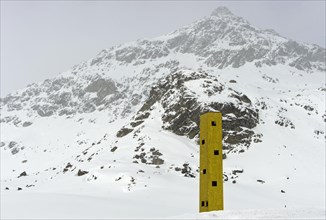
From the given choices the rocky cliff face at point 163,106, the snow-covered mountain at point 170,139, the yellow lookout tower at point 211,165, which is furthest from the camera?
the rocky cliff face at point 163,106

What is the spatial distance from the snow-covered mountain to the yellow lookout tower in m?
7.98

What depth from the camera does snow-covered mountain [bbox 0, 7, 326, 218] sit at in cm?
4084

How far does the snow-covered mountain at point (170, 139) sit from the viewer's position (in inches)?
1608

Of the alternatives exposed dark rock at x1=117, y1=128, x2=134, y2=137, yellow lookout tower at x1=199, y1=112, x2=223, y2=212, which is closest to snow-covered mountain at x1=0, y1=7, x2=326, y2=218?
exposed dark rock at x1=117, y1=128, x2=134, y2=137

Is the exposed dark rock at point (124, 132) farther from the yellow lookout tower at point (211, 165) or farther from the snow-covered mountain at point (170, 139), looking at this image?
the yellow lookout tower at point (211, 165)

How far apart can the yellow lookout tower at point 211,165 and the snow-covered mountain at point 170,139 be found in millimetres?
7979

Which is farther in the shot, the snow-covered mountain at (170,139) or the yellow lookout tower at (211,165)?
the snow-covered mountain at (170,139)

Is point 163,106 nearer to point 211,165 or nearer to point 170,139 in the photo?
point 170,139

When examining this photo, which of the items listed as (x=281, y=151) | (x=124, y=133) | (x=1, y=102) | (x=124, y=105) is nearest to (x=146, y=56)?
(x=124, y=105)

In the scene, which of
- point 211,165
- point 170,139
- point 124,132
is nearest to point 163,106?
point 124,132

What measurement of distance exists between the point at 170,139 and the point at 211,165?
37.4 meters

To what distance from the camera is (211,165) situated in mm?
21859

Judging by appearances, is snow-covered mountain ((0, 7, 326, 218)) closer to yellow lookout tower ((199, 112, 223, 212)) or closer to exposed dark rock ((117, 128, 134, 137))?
exposed dark rock ((117, 128, 134, 137))

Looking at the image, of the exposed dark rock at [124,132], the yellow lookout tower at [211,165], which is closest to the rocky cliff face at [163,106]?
the exposed dark rock at [124,132]
